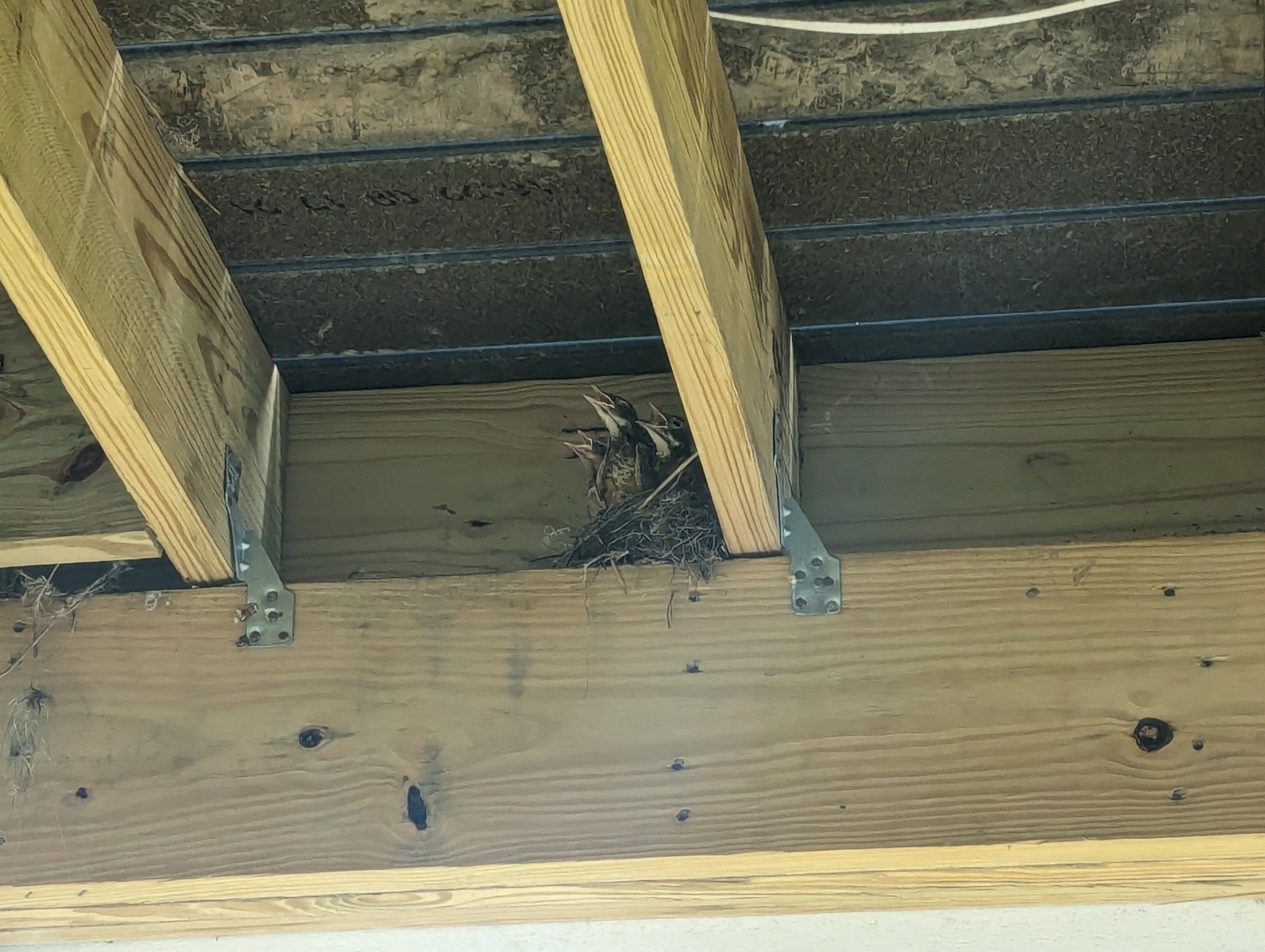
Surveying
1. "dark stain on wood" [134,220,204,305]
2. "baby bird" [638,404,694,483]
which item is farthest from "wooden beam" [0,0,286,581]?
"baby bird" [638,404,694,483]

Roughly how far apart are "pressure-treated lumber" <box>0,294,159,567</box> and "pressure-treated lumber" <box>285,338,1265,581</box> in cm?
23

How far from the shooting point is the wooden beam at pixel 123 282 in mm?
1121

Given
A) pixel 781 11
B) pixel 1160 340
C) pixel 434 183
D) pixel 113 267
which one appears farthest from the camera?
pixel 1160 340

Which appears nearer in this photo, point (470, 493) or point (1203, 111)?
point (1203, 111)

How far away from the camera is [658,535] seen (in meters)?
1.37

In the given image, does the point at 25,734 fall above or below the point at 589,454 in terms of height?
below

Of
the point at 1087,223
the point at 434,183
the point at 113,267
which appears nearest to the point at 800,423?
the point at 1087,223

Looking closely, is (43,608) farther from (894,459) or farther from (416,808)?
(894,459)

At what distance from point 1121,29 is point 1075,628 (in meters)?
0.59

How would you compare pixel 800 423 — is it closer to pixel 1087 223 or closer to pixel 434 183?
pixel 1087 223

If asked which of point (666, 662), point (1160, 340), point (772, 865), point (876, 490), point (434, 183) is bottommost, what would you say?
point (772, 865)

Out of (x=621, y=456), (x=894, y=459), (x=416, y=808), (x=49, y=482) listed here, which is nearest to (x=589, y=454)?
(x=621, y=456)

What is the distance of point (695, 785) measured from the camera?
4.13 ft

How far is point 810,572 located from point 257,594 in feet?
1.80
